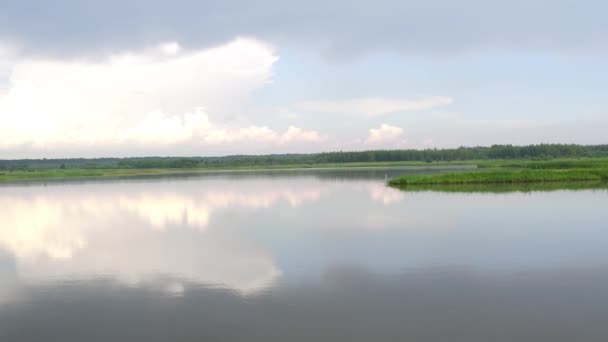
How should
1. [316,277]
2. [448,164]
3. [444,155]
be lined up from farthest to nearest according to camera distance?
[444,155], [448,164], [316,277]

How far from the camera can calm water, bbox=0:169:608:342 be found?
7.73 metres

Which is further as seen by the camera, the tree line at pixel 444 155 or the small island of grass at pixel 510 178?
the tree line at pixel 444 155

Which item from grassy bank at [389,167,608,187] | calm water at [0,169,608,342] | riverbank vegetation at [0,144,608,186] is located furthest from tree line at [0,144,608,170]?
calm water at [0,169,608,342]

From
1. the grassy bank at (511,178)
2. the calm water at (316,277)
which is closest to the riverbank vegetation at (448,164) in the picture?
the grassy bank at (511,178)

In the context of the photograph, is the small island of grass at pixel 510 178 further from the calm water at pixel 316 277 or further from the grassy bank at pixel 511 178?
the calm water at pixel 316 277

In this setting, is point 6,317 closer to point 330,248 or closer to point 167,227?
point 330,248

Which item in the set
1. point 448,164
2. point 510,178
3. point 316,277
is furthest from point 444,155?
point 316,277

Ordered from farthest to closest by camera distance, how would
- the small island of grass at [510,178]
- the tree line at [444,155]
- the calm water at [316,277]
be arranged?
the tree line at [444,155], the small island of grass at [510,178], the calm water at [316,277]

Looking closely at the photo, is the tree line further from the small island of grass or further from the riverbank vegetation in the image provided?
the small island of grass

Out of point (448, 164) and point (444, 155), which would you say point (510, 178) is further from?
point (444, 155)

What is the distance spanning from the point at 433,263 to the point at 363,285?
8.41 feet

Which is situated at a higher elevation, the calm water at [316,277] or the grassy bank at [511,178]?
the grassy bank at [511,178]

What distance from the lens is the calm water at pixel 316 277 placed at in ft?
25.4

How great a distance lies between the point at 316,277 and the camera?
10.7m
